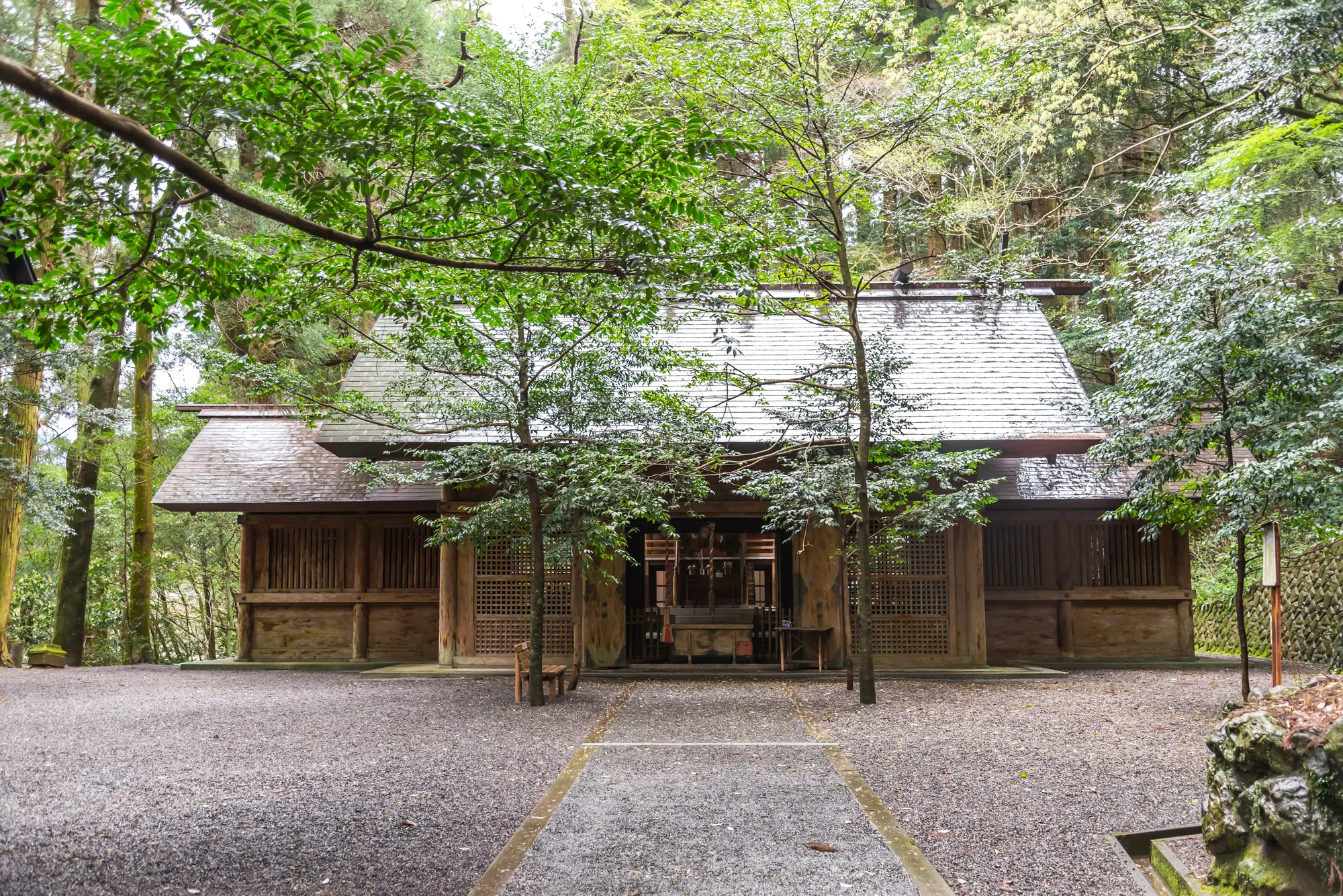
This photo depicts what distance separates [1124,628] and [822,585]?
177 inches

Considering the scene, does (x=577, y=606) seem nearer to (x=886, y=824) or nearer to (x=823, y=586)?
(x=823, y=586)

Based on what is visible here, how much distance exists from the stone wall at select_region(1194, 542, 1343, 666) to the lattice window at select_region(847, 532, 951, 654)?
14.7 ft

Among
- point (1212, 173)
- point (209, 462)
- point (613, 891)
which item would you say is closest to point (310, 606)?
point (209, 462)

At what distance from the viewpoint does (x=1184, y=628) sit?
1197 centimetres

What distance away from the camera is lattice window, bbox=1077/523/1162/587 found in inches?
477

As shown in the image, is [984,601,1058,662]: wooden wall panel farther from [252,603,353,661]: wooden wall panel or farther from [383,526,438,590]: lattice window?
[252,603,353,661]: wooden wall panel

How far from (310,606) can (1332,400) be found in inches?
465

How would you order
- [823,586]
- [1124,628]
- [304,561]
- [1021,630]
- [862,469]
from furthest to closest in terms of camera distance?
1. [304,561]
2. [1021,630]
3. [1124,628]
4. [823,586]
5. [862,469]

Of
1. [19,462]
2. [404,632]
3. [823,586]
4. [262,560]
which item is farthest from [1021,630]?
[19,462]

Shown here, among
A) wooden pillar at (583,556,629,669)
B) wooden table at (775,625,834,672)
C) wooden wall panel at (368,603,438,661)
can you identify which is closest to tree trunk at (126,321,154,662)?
wooden wall panel at (368,603,438,661)

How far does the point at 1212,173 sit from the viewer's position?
30.3 ft

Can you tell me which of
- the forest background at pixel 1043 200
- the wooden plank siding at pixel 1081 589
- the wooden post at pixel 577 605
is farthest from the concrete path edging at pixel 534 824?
the wooden plank siding at pixel 1081 589

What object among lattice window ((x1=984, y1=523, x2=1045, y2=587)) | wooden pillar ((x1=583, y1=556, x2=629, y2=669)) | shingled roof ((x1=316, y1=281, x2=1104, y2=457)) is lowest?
wooden pillar ((x1=583, y1=556, x2=629, y2=669))

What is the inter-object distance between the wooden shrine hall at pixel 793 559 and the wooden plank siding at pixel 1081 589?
25mm
